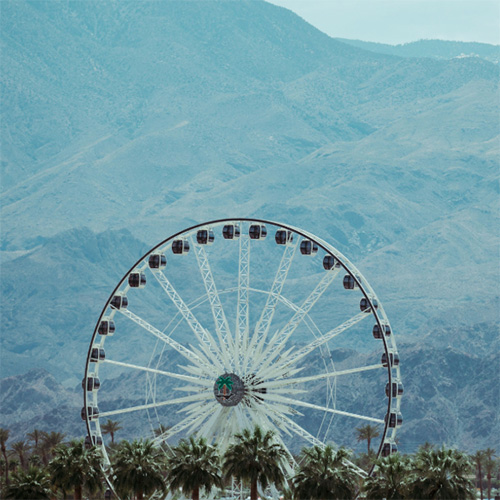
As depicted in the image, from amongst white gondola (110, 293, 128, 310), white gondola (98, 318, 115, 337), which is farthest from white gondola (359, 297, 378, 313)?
white gondola (98, 318, 115, 337)

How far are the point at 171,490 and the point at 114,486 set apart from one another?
4.31m

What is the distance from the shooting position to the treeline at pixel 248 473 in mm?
65000

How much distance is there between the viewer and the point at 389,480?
2648 inches

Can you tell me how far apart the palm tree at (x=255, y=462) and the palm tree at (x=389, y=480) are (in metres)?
6.53

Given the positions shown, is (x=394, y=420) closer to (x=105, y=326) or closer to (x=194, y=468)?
(x=194, y=468)

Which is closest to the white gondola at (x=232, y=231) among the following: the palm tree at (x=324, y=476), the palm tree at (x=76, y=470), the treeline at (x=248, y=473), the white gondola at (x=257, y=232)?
the white gondola at (x=257, y=232)

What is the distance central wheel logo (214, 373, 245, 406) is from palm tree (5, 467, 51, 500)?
12.9 metres

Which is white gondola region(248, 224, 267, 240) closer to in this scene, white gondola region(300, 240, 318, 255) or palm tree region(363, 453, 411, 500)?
white gondola region(300, 240, 318, 255)

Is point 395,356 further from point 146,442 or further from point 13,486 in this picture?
point 13,486

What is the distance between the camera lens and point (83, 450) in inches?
3083

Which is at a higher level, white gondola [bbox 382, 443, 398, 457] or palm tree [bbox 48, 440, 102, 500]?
white gondola [bbox 382, 443, 398, 457]

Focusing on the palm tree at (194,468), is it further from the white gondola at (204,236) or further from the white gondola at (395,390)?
the white gondola at (204,236)

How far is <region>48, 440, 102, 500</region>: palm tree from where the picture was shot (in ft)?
249

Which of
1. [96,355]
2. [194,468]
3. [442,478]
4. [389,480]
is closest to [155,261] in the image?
[96,355]
